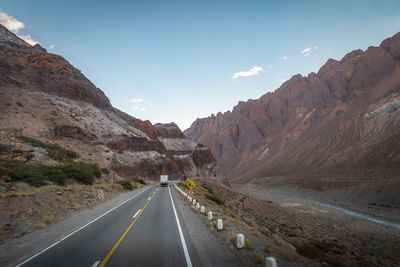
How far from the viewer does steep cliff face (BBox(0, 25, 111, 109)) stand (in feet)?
154

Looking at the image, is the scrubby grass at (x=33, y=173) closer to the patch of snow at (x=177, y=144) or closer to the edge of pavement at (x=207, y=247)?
the edge of pavement at (x=207, y=247)

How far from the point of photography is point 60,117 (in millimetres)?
42594

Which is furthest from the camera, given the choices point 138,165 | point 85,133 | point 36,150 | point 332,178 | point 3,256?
point 332,178

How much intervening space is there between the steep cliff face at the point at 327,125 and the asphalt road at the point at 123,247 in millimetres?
64620

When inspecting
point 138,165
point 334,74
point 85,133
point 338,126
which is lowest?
point 138,165

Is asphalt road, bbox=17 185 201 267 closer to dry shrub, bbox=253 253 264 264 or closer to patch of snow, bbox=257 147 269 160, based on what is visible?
dry shrub, bbox=253 253 264 264

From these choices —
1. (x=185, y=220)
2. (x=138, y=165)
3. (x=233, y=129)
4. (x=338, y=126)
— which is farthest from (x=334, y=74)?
(x=185, y=220)

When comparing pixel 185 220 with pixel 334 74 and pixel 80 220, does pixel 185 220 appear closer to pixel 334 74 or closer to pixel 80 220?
pixel 80 220

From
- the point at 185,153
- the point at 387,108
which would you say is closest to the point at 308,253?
the point at 185,153

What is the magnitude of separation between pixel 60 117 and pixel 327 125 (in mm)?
108620

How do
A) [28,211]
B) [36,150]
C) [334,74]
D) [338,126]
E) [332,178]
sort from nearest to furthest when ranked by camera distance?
[28,211] < [36,150] < [332,178] < [338,126] < [334,74]

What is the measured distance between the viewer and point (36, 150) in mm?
25859

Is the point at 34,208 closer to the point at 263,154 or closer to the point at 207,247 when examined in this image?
the point at 207,247

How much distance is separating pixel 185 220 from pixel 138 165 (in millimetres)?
44926
